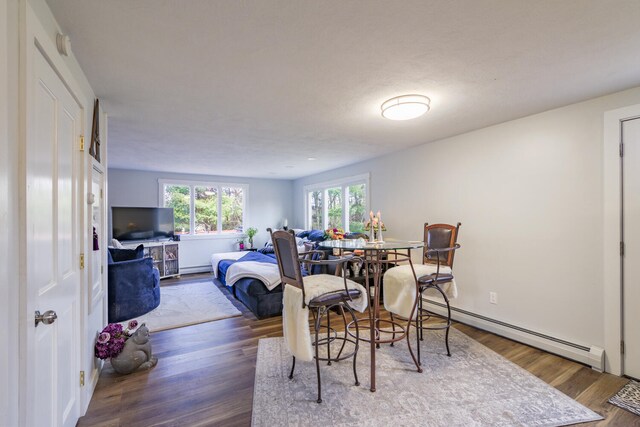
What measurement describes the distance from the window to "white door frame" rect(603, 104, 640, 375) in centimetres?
661

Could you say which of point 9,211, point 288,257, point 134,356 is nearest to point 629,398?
point 288,257

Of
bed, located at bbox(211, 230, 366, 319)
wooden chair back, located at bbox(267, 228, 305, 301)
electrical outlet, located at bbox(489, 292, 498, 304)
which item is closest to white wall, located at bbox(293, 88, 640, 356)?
electrical outlet, located at bbox(489, 292, 498, 304)

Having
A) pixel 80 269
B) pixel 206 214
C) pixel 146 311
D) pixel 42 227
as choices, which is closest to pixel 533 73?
pixel 42 227

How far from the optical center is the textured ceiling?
1.44m

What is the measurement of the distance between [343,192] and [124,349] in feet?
→ 14.5

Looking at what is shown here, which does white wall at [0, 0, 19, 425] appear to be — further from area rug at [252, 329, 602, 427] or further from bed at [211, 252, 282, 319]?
bed at [211, 252, 282, 319]

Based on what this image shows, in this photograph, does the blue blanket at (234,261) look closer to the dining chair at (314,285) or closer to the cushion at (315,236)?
the cushion at (315,236)

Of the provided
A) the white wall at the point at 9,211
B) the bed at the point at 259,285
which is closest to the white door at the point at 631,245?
the bed at the point at 259,285

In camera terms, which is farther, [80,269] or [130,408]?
[130,408]

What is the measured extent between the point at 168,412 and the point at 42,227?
4.87 feet

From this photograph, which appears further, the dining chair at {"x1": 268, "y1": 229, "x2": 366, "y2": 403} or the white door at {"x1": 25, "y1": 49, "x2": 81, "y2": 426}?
the dining chair at {"x1": 268, "y1": 229, "x2": 366, "y2": 403}

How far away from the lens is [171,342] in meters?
3.11

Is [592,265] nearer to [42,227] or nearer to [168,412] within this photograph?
[168,412]

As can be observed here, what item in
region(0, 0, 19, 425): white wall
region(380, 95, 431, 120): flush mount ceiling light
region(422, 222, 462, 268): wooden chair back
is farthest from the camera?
region(422, 222, 462, 268): wooden chair back
